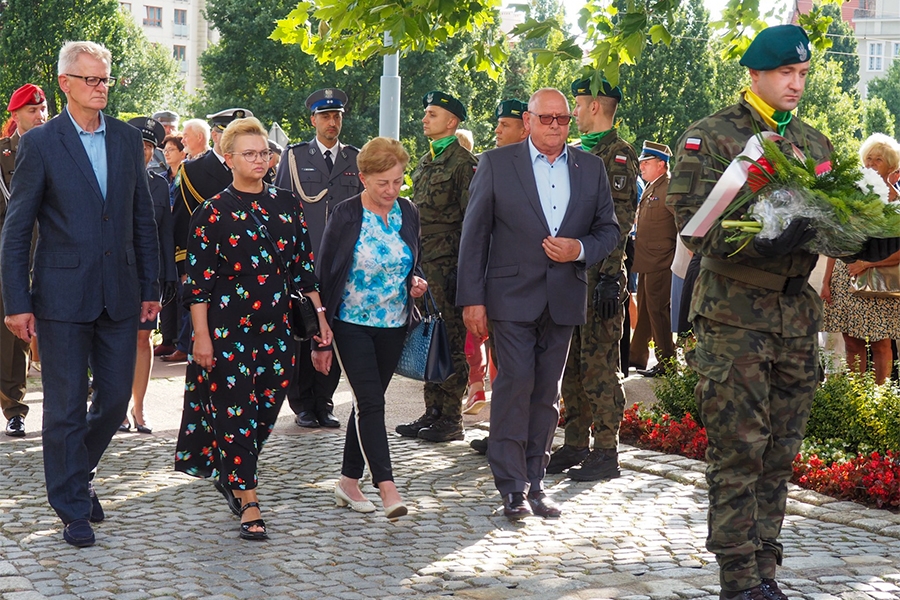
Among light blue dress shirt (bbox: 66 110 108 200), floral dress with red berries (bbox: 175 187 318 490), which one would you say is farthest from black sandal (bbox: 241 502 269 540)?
light blue dress shirt (bbox: 66 110 108 200)

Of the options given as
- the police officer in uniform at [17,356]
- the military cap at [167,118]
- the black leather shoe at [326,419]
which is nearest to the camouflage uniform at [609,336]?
the black leather shoe at [326,419]

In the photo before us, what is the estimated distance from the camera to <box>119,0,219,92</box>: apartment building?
101500 mm

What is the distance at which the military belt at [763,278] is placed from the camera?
507 centimetres

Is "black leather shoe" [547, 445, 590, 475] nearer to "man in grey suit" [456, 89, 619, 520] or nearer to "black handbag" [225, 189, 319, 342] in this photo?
"man in grey suit" [456, 89, 619, 520]

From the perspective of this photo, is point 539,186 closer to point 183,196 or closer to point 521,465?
point 521,465

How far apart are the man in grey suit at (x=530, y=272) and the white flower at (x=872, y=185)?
83.5 inches

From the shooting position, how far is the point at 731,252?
16.3 feet

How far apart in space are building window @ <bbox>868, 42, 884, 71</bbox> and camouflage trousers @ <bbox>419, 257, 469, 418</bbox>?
4728 inches

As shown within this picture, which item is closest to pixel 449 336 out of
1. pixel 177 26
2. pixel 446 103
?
pixel 446 103

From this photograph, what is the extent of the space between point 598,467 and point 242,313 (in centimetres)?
270

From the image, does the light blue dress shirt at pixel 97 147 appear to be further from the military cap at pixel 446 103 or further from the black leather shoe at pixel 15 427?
the black leather shoe at pixel 15 427

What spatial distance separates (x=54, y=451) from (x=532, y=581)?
2498 mm

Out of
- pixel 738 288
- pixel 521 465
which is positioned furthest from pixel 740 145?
pixel 521 465

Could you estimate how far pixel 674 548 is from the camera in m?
6.19
